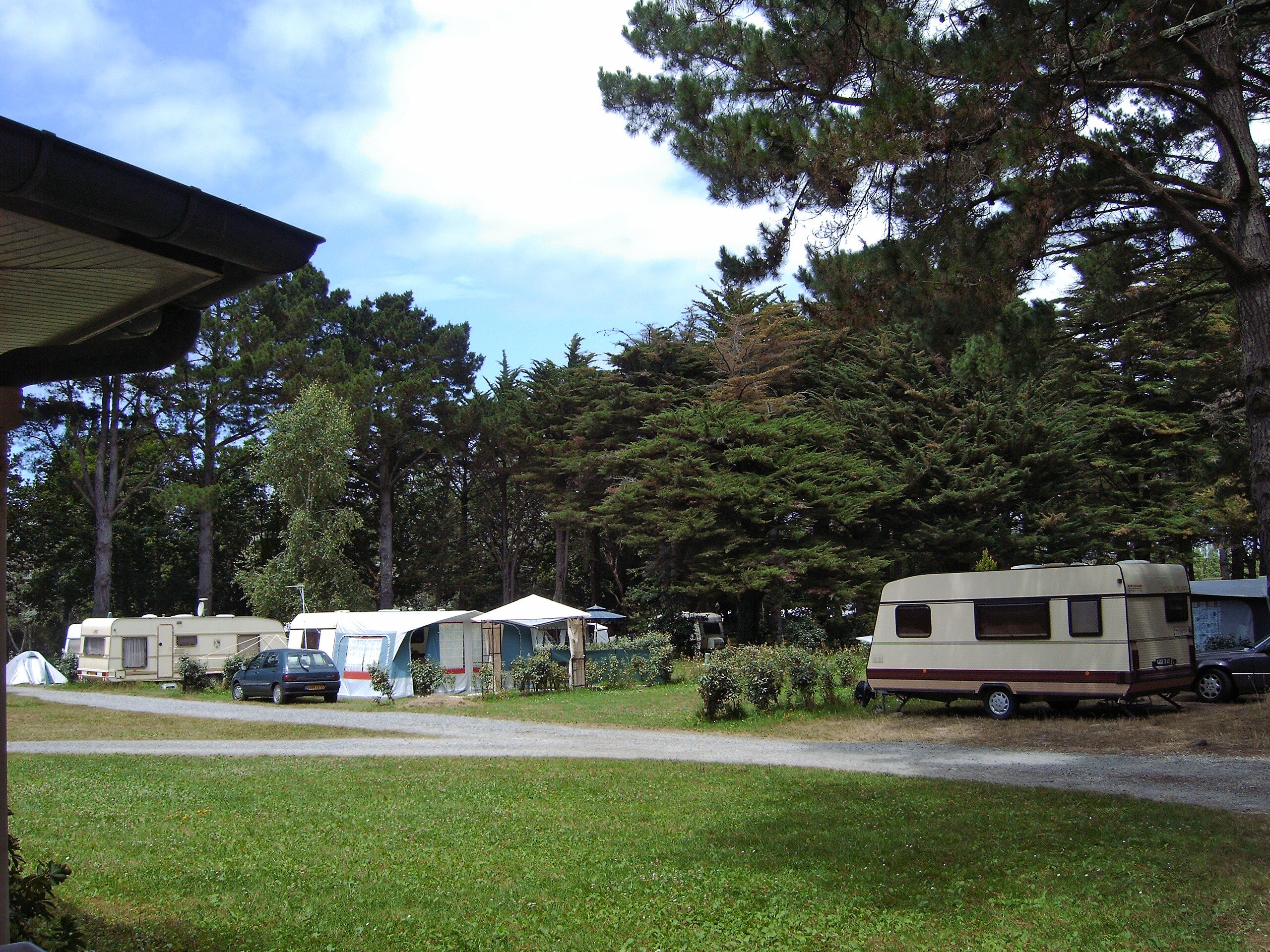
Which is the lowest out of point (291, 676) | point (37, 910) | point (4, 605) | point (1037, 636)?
point (291, 676)

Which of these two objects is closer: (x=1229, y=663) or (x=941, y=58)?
(x=941, y=58)

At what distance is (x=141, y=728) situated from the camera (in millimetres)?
16859

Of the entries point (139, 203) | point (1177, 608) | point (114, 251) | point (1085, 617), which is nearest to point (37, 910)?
point (114, 251)

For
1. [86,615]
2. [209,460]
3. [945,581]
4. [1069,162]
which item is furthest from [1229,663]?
[86,615]

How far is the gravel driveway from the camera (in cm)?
966

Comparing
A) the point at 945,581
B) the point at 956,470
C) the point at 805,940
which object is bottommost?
the point at 805,940

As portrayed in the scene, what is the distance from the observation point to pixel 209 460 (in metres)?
40.9

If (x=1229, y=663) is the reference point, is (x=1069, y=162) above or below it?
above

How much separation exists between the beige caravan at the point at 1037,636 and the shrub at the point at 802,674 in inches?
38.9

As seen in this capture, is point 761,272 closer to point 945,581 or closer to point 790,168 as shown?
point 790,168

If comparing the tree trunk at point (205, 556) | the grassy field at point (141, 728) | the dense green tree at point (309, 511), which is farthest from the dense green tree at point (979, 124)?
the tree trunk at point (205, 556)

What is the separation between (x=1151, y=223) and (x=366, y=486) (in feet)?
133

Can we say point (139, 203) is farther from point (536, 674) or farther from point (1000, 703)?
point (536, 674)

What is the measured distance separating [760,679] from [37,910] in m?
13.5
